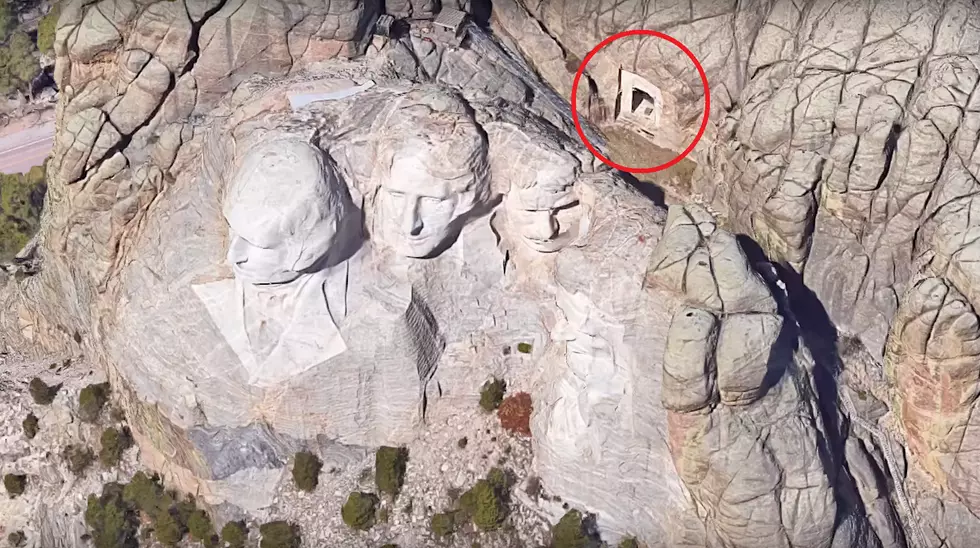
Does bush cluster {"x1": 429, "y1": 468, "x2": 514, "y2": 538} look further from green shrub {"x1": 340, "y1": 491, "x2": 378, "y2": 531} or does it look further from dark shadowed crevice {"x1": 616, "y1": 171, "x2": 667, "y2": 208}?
dark shadowed crevice {"x1": 616, "y1": 171, "x2": 667, "y2": 208}

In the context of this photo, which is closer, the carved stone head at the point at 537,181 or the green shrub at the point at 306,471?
the carved stone head at the point at 537,181

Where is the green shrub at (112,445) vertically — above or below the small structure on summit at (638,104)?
below

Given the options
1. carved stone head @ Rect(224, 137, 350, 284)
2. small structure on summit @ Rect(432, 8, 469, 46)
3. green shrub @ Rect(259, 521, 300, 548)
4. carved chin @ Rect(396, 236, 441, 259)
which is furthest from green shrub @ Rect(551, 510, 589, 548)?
small structure on summit @ Rect(432, 8, 469, 46)

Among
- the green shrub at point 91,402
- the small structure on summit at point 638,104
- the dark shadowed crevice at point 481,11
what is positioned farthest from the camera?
the small structure on summit at point 638,104

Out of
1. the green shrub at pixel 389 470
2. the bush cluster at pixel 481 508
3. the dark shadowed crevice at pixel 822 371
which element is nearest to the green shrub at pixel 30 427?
the green shrub at pixel 389 470

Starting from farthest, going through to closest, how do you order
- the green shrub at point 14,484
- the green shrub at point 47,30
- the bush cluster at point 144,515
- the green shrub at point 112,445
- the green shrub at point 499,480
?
the green shrub at point 47,30 < the green shrub at point 14,484 < the green shrub at point 112,445 < the bush cluster at point 144,515 < the green shrub at point 499,480

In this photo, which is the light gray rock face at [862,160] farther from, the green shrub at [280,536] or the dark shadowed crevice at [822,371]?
the green shrub at [280,536]

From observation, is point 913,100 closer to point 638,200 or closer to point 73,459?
point 638,200
